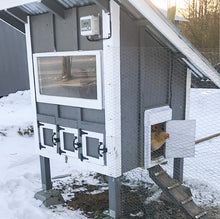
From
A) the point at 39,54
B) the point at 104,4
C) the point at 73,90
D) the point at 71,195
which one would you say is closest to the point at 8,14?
the point at 39,54

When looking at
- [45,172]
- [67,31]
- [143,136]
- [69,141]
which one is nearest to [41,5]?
[67,31]

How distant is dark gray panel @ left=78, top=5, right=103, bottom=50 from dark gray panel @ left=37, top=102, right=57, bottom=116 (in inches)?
37.4

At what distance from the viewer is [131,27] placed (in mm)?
2855

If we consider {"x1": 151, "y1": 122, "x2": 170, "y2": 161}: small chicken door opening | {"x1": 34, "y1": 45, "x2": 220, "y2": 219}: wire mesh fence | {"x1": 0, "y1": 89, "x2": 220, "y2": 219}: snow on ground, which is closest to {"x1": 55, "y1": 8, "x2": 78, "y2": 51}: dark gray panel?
→ {"x1": 34, "y1": 45, "x2": 220, "y2": 219}: wire mesh fence

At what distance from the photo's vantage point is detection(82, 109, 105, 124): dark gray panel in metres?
2.96

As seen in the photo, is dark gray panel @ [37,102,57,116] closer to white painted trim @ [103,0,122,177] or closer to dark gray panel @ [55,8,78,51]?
dark gray panel @ [55,8,78,51]

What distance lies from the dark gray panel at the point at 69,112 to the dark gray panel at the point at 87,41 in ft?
2.46

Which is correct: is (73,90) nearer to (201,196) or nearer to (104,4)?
(104,4)

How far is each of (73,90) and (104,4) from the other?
109cm

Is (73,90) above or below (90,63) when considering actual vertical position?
below

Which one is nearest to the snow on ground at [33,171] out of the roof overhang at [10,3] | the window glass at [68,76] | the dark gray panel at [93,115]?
Answer: the dark gray panel at [93,115]

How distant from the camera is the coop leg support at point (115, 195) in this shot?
→ 3.08 m

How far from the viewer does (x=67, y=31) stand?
3084 mm

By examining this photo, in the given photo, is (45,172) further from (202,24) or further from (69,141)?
(202,24)
